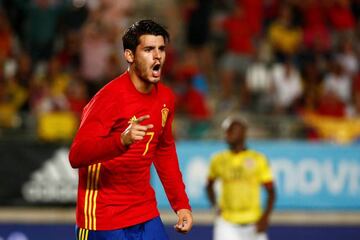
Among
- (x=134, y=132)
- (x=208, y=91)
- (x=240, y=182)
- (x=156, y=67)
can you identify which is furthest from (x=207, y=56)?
(x=134, y=132)

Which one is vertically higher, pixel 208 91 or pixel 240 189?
pixel 208 91

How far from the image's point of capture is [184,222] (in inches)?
226

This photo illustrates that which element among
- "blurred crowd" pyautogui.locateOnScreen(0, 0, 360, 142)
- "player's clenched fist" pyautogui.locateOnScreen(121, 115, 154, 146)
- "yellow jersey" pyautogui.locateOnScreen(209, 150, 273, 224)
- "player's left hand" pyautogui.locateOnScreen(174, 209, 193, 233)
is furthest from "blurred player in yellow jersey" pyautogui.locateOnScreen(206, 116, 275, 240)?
"blurred crowd" pyautogui.locateOnScreen(0, 0, 360, 142)

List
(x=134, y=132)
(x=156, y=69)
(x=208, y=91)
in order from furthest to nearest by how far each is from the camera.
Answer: (x=208, y=91)
(x=156, y=69)
(x=134, y=132)

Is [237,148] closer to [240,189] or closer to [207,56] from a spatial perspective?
[240,189]

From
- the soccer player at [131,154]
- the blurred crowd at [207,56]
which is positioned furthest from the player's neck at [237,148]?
the blurred crowd at [207,56]

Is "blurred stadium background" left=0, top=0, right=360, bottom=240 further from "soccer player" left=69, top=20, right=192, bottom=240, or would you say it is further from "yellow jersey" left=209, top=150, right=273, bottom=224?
"soccer player" left=69, top=20, right=192, bottom=240

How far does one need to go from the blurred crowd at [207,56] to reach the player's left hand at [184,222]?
7845 millimetres

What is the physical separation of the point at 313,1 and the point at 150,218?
10.6m

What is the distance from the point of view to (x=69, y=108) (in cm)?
1399

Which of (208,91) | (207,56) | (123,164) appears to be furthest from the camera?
(207,56)

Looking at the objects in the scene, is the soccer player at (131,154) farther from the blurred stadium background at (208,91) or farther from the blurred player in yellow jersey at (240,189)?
the blurred stadium background at (208,91)

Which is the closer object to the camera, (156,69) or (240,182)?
(156,69)

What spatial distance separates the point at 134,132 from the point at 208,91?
10282 mm
